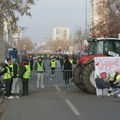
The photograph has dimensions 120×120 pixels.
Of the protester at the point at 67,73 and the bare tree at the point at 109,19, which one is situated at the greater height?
the bare tree at the point at 109,19

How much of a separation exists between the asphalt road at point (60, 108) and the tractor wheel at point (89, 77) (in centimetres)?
94

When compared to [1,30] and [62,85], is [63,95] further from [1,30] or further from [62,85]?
[1,30]

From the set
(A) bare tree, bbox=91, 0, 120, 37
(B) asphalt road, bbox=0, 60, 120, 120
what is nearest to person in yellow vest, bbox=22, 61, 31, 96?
(B) asphalt road, bbox=0, 60, 120, 120

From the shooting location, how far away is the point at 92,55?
23250mm

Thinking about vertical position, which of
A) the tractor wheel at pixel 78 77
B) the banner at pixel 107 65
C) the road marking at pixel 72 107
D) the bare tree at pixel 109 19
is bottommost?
the road marking at pixel 72 107

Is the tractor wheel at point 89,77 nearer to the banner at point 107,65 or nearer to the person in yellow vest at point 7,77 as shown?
the banner at point 107,65

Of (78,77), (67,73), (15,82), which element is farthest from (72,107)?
(67,73)

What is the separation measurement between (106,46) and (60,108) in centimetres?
751

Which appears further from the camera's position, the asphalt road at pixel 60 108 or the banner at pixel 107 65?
the banner at pixel 107 65

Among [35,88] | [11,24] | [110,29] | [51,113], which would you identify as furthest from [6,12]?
→ [110,29]

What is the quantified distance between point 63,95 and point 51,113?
272 inches

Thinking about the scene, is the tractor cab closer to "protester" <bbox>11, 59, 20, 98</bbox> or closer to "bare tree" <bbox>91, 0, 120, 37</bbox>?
"protester" <bbox>11, 59, 20, 98</bbox>

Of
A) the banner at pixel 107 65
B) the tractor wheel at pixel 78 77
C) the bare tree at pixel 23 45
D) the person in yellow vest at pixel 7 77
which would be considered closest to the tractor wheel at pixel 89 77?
the banner at pixel 107 65

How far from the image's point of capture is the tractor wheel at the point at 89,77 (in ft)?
73.2
